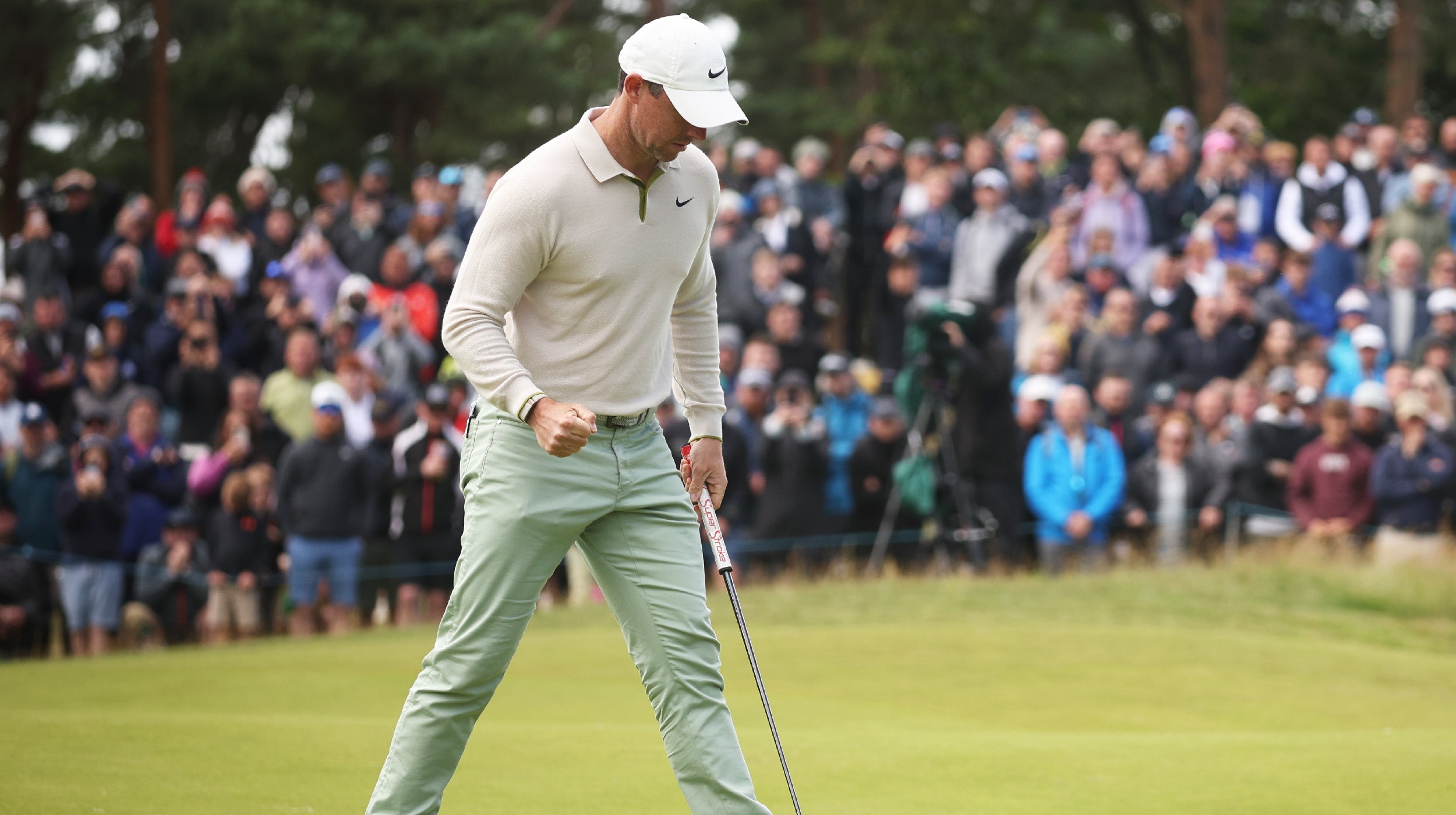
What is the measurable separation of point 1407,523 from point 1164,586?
1855 millimetres

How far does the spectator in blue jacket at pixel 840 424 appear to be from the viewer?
13773mm

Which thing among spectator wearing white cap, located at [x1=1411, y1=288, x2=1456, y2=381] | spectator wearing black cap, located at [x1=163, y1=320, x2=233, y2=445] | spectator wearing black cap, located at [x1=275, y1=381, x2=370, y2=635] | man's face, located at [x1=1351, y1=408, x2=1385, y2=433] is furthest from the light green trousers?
spectator wearing white cap, located at [x1=1411, y1=288, x2=1456, y2=381]

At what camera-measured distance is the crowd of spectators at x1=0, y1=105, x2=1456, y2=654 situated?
12734 millimetres

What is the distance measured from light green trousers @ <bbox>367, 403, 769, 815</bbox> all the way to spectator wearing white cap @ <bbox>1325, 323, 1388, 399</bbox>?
10582mm

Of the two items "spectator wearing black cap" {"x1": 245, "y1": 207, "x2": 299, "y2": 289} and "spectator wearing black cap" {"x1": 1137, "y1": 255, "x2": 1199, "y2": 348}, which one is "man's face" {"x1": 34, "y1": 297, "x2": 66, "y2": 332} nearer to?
"spectator wearing black cap" {"x1": 245, "y1": 207, "x2": 299, "y2": 289}

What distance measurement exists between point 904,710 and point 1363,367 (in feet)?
23.8

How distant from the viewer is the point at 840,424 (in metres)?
14.3

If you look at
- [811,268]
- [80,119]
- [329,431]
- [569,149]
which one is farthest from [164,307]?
[80,119]

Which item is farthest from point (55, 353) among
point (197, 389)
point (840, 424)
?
point (840, 424)

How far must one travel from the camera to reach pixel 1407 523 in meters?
12.8

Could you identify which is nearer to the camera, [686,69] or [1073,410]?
[686,69]

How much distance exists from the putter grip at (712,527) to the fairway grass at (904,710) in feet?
3.69

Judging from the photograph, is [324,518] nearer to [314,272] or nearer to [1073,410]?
[314,272]

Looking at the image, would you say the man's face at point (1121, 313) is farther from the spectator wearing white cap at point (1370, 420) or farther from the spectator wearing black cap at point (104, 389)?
the spectator wearing black cap at point (104, 389)
